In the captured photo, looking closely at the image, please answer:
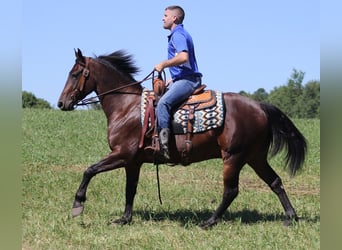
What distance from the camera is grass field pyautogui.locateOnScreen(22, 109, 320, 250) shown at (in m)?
5.90

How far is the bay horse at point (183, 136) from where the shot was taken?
6.81 meters

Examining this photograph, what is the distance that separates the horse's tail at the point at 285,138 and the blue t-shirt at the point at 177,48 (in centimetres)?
119

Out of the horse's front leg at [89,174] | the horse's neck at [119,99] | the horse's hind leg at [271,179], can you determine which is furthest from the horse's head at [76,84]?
the horse's hind leg at [271,179]

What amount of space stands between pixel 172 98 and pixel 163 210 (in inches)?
85.0

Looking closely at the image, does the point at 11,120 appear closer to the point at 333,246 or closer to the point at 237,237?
the point at 333,246

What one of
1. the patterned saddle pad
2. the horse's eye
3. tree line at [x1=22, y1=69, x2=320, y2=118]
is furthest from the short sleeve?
tree line at [x1=22, y1=69, x2=320, y2=118]

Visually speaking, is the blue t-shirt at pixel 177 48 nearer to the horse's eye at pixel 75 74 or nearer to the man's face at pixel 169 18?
the man's face at pixel 169 18

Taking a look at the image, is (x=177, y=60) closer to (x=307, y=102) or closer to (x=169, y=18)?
(x=169, y=18)

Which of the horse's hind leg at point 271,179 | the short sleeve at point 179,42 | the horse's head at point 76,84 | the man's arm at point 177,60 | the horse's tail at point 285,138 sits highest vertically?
the short sleeve at point 179,42

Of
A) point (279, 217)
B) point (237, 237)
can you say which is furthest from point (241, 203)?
point (237, 237)

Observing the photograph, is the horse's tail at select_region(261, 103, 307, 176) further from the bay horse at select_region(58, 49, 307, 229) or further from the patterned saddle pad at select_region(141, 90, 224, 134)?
the patterned saddle pad at select_region(141, 90, 224, 134)

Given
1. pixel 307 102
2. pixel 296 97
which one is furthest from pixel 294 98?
pixel 307 102

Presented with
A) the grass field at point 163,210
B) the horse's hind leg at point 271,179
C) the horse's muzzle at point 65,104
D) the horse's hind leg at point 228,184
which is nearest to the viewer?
the grass field at point 163,210

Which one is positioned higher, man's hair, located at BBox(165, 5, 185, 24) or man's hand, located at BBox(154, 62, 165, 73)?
man's hair, located at BBox(165, 5, 185, 24)
